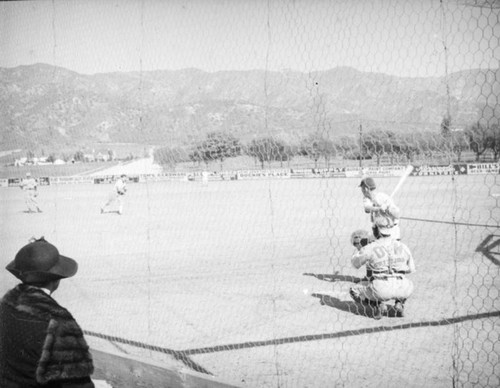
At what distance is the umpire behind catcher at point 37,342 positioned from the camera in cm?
215

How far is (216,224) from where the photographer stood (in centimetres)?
1582

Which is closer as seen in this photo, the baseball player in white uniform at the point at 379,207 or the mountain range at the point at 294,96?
the mountain range at the point at 294,96

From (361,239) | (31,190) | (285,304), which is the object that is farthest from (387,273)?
(31,190)

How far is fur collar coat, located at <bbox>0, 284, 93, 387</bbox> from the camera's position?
7.06 feet

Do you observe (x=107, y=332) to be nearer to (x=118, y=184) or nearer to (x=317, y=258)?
(x=317, y=258)

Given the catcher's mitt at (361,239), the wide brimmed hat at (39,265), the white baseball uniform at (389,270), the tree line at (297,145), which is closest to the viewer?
the wide brimmed hat at (39,265)

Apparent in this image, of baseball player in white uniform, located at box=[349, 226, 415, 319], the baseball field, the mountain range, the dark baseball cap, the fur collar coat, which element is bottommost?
the baseball field

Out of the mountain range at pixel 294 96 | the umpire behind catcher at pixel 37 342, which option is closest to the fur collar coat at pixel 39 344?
the umpire behind catcher at pixel 37 342

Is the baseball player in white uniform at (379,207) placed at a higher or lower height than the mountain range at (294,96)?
lower

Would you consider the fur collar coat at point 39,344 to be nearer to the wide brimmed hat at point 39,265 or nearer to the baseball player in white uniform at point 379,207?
the wide brimmed hat at point 39,265

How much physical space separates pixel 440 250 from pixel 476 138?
3480 millimetres

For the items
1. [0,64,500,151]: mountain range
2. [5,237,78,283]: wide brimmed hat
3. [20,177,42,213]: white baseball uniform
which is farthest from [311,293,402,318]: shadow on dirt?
[20,177,42,213]: white baseball uniform

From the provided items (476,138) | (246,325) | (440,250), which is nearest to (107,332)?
(246,325)

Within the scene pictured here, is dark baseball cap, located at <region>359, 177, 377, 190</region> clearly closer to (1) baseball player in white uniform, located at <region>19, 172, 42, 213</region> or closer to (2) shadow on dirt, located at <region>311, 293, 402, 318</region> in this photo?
(2) shadow on dirt, located at <region>311, 293, 402, 318</region>
